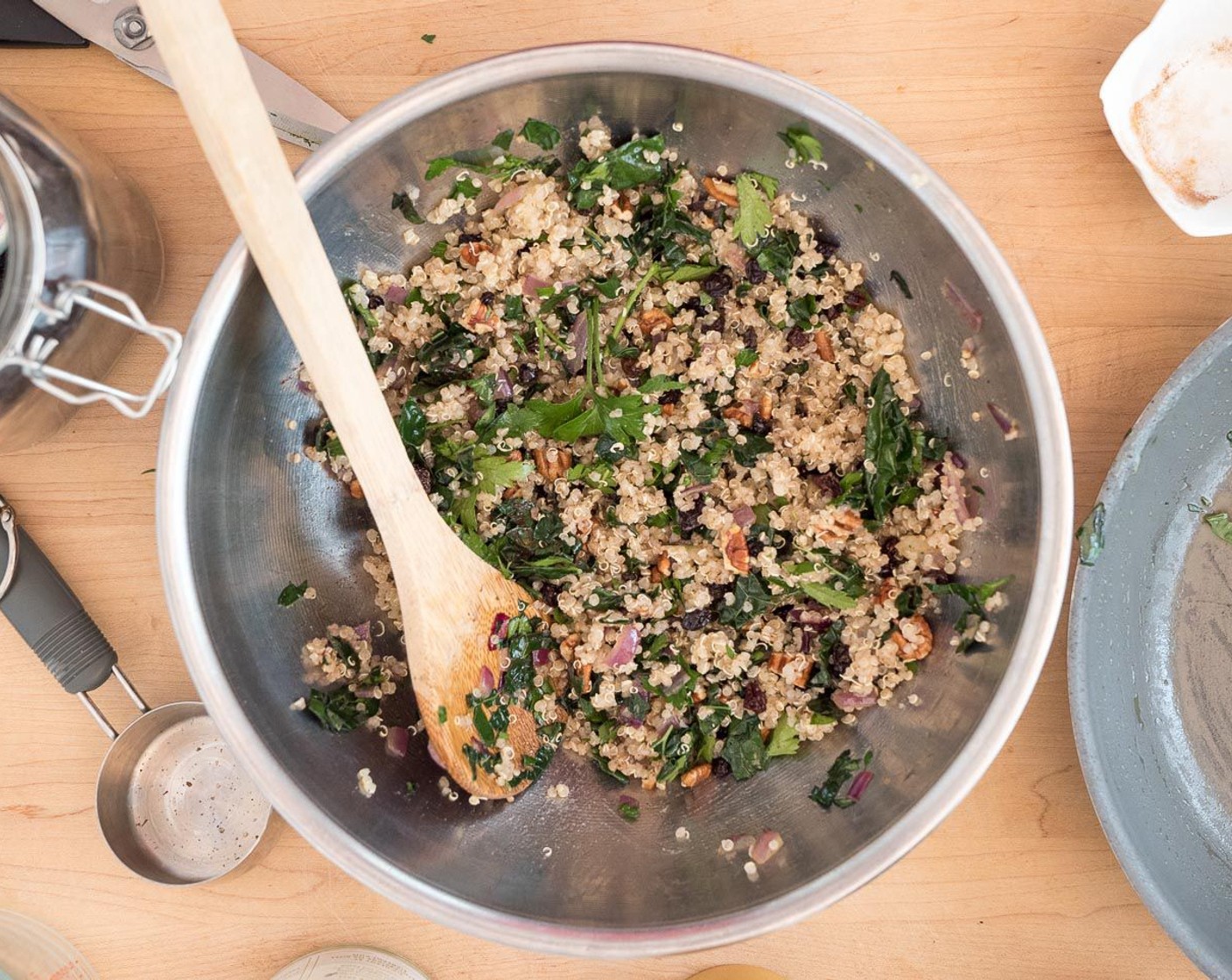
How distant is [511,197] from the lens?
1.29 meters

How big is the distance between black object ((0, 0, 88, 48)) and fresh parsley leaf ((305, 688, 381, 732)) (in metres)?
0.99

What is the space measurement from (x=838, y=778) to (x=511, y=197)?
91 centimetres

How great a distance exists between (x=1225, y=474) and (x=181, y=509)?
142 centimetres

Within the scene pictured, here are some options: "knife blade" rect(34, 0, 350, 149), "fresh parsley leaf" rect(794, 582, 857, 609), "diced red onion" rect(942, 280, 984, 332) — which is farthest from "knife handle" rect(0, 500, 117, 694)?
"diced red onion" rect(942, 280, 984, 332)

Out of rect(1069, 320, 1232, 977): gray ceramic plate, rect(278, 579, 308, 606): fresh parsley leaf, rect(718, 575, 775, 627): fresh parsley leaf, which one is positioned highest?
rect(278, 579, 308, 606): fresh parsley leaf

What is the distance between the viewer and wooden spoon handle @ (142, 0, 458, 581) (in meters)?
0.94

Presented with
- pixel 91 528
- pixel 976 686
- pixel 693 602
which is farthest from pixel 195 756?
pixel 976 686

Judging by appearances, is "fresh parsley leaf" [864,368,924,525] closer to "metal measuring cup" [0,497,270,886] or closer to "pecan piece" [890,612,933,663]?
"pecan piece" [890,612,933,663]

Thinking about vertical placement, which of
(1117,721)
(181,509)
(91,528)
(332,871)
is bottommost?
(1117,721)

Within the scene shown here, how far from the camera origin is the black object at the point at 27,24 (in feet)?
A: 4.30

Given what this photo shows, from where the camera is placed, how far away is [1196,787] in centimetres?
141

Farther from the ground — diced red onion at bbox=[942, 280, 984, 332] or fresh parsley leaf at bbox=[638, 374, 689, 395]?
diced red onion at bbox=[942, 280, 984, 332]

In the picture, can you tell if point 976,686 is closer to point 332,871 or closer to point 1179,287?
point 1179,287

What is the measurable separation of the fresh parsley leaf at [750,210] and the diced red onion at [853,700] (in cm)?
63
